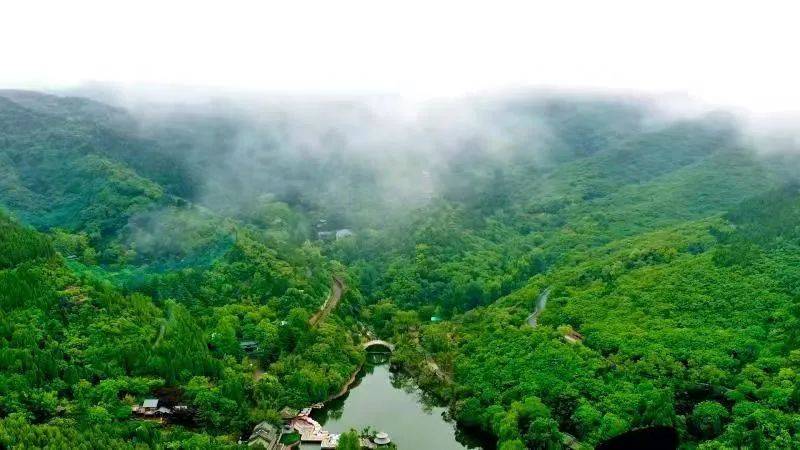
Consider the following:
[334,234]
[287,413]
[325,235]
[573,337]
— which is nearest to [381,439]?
[287,413]

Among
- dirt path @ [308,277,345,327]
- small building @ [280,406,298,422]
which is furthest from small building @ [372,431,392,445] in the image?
dirt path @ [308,277,345,327]

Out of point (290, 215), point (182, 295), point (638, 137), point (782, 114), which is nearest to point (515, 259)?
point (290, 215)

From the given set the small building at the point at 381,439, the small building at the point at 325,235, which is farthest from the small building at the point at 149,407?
the small building at the point at 325,235

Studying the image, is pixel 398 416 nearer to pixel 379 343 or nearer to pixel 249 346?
pixel 379 343

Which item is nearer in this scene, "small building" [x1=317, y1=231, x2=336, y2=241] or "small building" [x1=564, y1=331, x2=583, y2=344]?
"small building" [x1=564, y1=331, x2=583, y2=344]

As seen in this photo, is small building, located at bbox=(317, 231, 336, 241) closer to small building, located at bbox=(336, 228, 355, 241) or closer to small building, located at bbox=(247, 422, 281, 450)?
small building, located at bbox=(336, 228, 355, 241)
